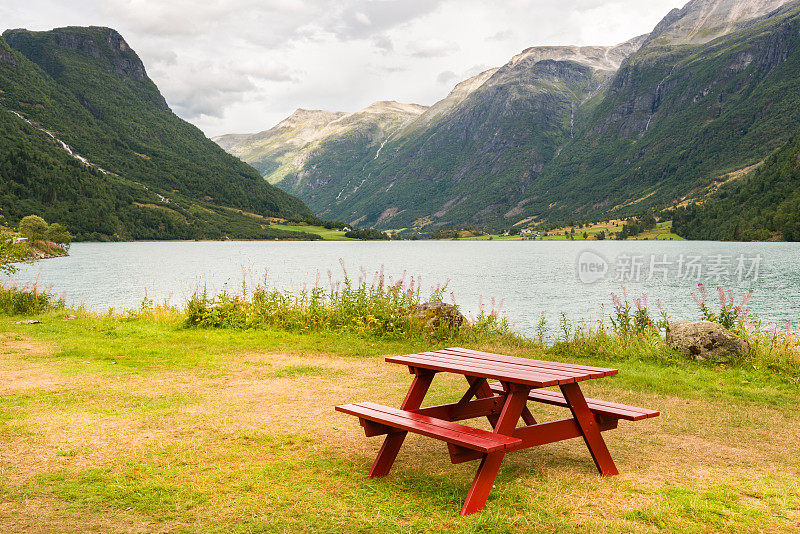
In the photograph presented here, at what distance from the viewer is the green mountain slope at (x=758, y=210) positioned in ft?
403

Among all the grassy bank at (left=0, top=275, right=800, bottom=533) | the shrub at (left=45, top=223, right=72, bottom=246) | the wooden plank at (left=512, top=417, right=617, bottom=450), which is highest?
the wooden plank at (left=512, top=417, right=617, bottom=450)

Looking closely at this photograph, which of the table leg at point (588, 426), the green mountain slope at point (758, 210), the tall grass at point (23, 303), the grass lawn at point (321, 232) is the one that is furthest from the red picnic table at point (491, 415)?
the grass lawn at point (321, 232)

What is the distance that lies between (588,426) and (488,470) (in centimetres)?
129

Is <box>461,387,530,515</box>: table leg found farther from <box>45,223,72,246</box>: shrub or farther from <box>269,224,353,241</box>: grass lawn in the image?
<box>269,224,353,241</box>: grass lawn

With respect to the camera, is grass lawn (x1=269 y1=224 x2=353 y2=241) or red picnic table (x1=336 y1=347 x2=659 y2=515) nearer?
red picnic table (x1=336 y1=347 x2=659 y2=515)

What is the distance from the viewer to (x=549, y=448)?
6500mm

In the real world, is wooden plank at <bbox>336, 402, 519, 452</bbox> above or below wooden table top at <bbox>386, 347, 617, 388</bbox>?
below

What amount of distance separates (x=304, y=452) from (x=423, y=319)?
25.7 feet

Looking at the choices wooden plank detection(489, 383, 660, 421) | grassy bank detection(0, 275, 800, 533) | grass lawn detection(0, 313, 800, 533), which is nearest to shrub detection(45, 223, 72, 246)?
grassy bank detection(0, 275, 800, 533)

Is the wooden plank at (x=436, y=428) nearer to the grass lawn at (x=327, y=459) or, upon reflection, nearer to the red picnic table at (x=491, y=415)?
the red picnic table at (x=491, y=415)

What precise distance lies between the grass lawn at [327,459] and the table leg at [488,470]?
10 cm

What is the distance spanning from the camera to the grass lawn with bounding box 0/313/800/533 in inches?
173

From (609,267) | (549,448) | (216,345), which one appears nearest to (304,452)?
(549,448)

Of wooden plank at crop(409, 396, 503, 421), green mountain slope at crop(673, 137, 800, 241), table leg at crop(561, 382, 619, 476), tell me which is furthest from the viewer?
green mountain slope at crop(673, 137, 800, 241)
